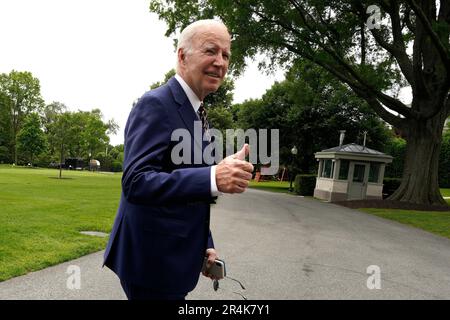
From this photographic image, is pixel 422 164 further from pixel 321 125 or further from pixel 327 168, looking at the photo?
pixel 321 125

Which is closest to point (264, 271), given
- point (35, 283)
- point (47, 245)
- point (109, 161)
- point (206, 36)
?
point (35, 283)

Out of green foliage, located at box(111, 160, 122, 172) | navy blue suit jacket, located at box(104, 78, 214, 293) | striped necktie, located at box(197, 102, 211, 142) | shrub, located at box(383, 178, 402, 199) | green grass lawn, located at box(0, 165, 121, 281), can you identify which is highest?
striped necktie, located at box(197, 102, 211, 142)

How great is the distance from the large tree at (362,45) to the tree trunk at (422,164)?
0.16ft

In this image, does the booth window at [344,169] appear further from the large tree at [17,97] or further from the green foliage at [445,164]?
the large tree at [17,97]

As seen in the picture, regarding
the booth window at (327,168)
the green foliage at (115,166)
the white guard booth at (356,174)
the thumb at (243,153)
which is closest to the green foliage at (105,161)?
the green foliage at (115,166)

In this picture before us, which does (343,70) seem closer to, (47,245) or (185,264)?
(47,245)

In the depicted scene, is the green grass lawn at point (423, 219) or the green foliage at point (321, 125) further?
the green foliage at point (321, 125)


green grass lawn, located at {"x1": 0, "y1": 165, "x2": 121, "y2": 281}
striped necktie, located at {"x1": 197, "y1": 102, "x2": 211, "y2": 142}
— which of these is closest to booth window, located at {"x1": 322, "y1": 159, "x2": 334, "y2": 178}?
green grass lawn, located at {"x1": 0, "y1": 165, "x2": 121, "y2": 281}

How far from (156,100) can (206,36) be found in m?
0.40

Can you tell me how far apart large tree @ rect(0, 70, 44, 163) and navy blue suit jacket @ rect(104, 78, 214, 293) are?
3232 inches

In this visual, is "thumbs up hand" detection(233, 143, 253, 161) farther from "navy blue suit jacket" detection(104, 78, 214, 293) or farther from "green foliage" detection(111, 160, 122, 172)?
"green foliage" detection(111, 160, 122, 172)

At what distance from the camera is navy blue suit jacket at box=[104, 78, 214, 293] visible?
4.92 ft

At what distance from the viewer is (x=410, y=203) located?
2092cm

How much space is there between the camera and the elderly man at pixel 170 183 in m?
1.49
